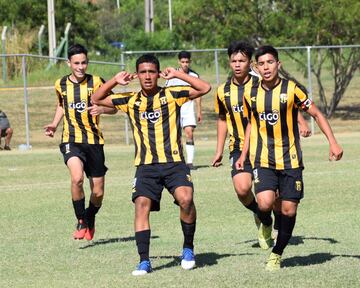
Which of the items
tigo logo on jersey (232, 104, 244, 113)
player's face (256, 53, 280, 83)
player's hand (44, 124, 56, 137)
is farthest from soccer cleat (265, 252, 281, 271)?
player's hand (44, 124, 56, 137)

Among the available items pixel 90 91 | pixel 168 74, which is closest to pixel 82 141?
pixel 90 91

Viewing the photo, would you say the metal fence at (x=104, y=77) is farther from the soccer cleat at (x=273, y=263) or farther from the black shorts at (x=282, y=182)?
the soccer cleat at (x=273, y=263)

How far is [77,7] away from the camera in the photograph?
1983 inches

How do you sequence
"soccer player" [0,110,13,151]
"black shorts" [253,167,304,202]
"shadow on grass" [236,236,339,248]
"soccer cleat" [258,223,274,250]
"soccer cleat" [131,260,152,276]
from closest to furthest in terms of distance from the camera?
1. "soccer cleat" [131,260,152,276]
2. "black shorts" [253,167,304,202]
3. "soccer cleat" [258,223,274,250]
4. "shadow on grass" [236,236,339,248]
5. "soccer player" [0,110,13,151]

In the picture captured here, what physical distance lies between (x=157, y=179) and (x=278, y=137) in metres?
1.11

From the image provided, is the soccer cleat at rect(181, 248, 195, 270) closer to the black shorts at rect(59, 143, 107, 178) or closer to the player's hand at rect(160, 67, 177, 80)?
the player's hand at rect(160, 67, 177, 80)

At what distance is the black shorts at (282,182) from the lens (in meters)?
9.06

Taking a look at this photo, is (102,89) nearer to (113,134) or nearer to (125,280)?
(125,280)

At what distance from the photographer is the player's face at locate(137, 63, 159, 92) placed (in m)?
9.01

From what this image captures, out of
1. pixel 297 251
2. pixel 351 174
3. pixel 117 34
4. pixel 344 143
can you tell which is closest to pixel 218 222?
pixel 297 251

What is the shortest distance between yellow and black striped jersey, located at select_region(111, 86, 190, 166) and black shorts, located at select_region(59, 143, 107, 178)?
7.22 feet

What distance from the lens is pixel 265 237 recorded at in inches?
409

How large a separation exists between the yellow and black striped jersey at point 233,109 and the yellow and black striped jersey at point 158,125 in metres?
1.51

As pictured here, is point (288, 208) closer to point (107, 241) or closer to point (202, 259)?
point (202, 259)
